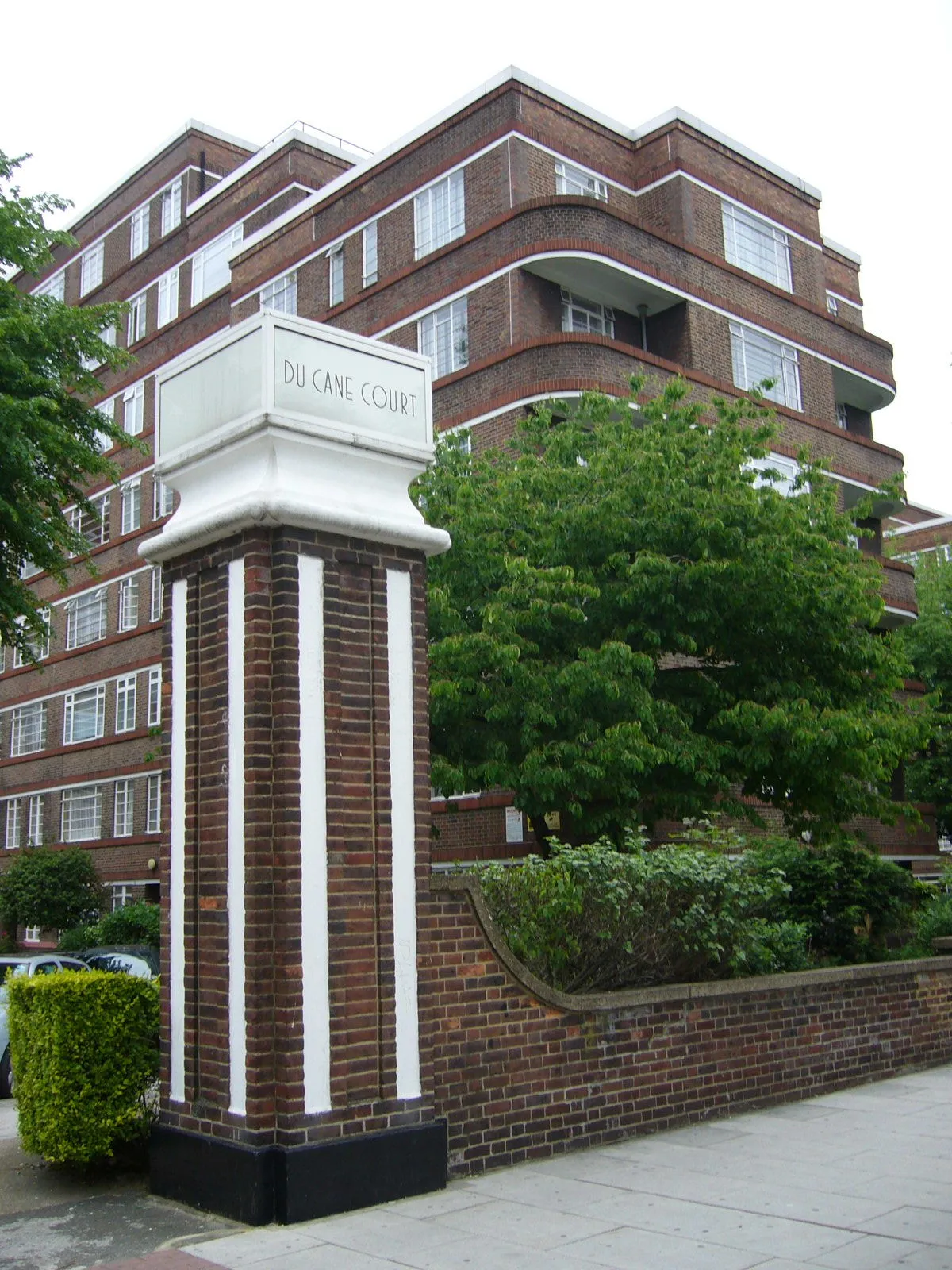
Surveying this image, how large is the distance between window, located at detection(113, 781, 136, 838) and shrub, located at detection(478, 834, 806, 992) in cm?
2779

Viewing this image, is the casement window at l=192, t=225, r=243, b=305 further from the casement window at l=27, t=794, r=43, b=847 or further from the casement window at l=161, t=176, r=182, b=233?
the casement window at l=27, t=794, r=43, b=847

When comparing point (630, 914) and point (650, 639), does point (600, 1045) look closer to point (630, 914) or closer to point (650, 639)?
point (630, 914)

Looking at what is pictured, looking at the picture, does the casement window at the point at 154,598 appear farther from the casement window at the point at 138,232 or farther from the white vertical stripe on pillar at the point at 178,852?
the white vertical stripe on pillar at the point at 178,852

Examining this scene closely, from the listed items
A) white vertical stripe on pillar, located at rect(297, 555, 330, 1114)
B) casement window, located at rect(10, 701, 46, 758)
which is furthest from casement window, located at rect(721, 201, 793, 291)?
casement window, located at rect(10, 701, 46, 758)

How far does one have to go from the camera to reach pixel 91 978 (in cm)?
831

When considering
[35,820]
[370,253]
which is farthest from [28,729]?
[370,253]

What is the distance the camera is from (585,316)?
27.9 meters

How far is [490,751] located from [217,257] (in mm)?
26284

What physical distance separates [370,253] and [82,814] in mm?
19280

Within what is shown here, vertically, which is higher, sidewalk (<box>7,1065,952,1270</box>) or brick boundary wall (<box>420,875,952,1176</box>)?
brick boundary wall (<box>420,875,952,1176</box>)

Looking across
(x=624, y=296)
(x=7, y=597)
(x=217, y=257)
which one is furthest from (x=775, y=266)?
(x=7, y=597)

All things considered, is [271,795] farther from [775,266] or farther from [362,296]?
[775,266]

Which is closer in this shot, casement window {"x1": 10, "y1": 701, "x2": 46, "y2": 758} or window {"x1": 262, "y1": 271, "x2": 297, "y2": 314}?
window {"x1": 262, "y1": 271, "x2": 297, "y2": 314}

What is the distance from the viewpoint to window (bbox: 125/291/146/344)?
41.5 meters
